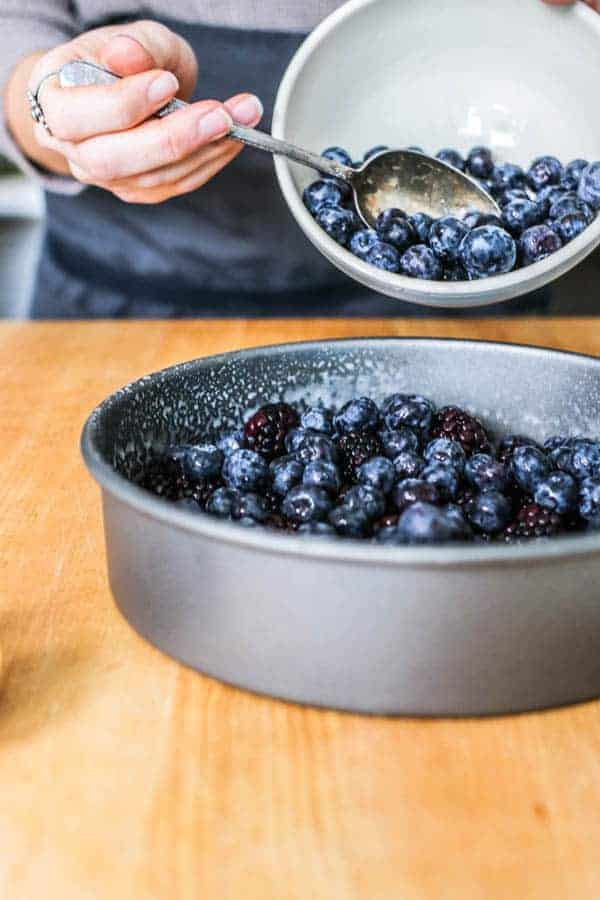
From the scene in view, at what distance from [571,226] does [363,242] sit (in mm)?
232

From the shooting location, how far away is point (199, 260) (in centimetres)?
179

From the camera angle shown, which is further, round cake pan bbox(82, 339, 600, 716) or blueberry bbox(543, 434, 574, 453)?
blueberry bbox(543, 434, 574, 453)

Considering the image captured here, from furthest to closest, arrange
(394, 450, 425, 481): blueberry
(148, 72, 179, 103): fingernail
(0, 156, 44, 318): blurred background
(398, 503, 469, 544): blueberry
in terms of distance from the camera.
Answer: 1. (0, 156, 44, 318): blurred background
2. (148, 72, 179, 103): fingernail
3. (394, 450, 425, 481): blueberry
4. (398, 503, 469, 544): blueberry

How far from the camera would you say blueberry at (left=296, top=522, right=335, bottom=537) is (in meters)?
0.79

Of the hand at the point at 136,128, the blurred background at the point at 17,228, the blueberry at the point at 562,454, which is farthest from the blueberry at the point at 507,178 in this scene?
the blurred background at the point at 17,228

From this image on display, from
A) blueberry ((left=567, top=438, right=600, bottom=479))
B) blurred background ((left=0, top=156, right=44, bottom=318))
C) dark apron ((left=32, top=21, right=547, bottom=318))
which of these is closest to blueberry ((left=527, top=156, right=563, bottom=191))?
blueberry ((left=567, top=438, right=600, bottom=479))

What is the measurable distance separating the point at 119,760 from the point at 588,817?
0.29 metres

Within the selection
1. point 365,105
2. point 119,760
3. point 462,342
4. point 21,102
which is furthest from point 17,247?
point 119,760

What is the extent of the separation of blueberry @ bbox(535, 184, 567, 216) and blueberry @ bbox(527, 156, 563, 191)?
0.09 ft

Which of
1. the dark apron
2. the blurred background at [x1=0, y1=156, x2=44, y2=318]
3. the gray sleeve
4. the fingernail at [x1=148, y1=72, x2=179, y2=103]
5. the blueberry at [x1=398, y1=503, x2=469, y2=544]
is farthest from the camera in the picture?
the blurred background at [x1=0, y1=156, x2=44, y2=318]

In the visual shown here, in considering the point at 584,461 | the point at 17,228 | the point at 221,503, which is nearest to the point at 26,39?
the point at 221,503

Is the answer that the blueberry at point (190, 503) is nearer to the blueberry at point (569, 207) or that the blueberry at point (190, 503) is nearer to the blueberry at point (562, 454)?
the blueberry at point (562, 454)

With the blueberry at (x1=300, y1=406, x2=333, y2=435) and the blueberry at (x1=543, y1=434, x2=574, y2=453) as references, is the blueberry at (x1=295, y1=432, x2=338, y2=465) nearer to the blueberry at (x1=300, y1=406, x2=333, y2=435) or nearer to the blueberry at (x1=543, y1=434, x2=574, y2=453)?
the blueberry at (x1=300, y1=406, x2=333, y2=435)

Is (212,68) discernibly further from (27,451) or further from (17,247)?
(17,247)
